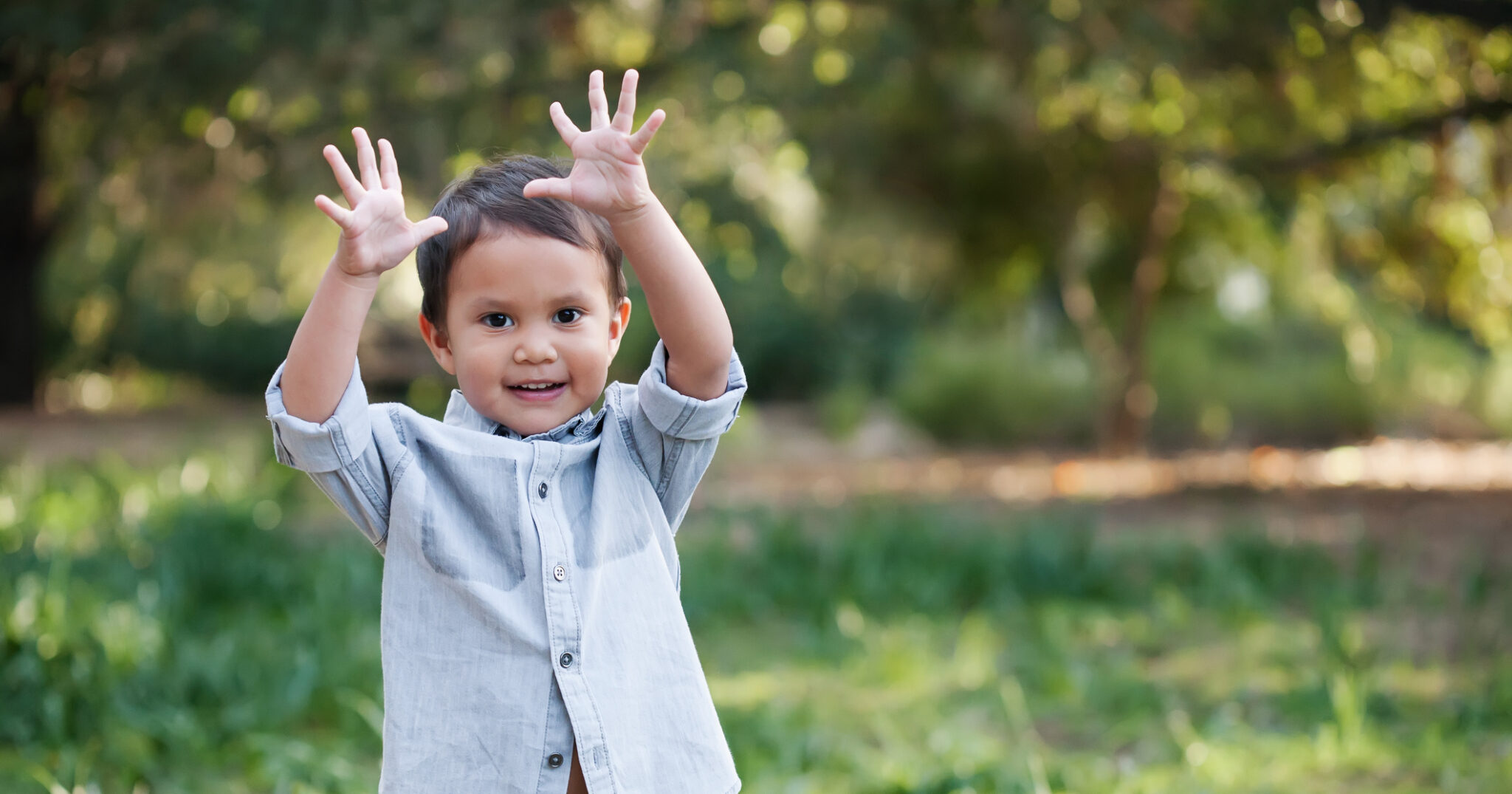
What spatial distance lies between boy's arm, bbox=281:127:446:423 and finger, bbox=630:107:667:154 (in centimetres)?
22

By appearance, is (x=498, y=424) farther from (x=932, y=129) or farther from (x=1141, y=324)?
(x=1141, y=324)

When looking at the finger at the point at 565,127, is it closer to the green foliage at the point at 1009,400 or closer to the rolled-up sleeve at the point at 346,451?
Result: the rolled-up sleeve at the point at 346,451

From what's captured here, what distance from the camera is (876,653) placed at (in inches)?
148

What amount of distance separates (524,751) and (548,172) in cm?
66

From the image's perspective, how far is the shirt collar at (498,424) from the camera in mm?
1487

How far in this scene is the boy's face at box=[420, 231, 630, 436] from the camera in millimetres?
1420

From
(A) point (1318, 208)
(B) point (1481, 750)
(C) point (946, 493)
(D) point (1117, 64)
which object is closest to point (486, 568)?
(B) point (1481, 750)

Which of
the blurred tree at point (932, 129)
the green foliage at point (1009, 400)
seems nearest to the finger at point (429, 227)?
the blurred tree at point (932, 129)

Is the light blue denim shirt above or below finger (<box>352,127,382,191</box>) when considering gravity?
below

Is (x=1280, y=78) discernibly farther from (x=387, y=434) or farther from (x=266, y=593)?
(x=387, y=434)

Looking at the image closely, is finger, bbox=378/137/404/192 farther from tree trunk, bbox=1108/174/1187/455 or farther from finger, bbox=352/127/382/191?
tree trunk, bbox=1108/174/1187/455

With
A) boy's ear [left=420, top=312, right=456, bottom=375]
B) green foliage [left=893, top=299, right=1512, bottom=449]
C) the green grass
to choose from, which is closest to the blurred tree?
green foliage [left=893, top=299, right=1512, bottom=449]

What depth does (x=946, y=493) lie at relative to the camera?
7.30 m

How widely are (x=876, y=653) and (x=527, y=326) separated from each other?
2.55m
